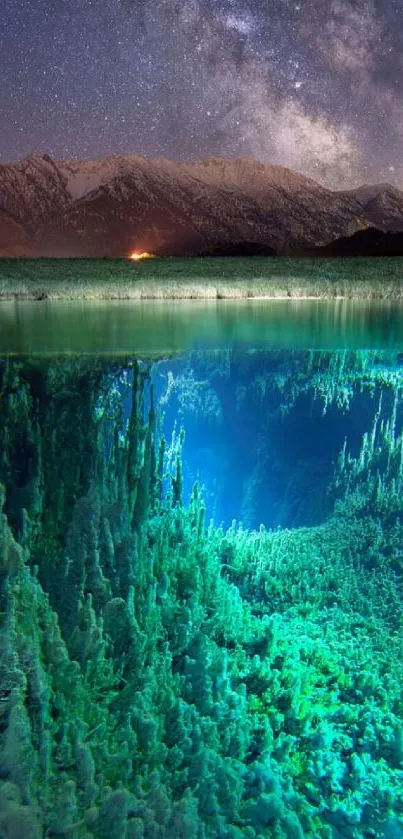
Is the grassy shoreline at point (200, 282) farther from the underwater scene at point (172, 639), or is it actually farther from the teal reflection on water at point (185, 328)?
the underwater scene at point (172, 639)

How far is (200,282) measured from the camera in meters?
30.4

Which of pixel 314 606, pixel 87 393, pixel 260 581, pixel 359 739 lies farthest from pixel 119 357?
pixel 359 739

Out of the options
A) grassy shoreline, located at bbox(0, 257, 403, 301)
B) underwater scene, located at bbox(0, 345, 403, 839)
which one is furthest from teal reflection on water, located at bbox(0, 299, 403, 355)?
grassy shoreline, located at bbox(0, 257, 403, 301)

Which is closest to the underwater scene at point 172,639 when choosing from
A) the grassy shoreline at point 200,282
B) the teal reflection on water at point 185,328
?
the teal reflection on water at point 185,328

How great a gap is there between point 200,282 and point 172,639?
1055 inches

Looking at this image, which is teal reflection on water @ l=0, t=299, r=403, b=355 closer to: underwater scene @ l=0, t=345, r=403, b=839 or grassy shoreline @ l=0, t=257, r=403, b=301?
underwater scene @ l=0, t=345, r=403, b=839

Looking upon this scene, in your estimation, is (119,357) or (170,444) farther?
(119,357)

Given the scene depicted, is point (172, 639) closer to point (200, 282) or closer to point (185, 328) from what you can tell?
point (185, 328)

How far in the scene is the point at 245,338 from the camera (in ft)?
44.8

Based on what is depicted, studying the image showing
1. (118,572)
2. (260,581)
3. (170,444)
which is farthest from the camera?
(170,444)

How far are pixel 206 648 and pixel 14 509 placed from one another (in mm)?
1686

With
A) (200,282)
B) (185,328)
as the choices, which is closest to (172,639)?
(185,328)

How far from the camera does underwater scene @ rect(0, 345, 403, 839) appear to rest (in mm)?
3414

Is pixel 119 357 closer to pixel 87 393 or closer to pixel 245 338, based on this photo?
pixel 87 393
